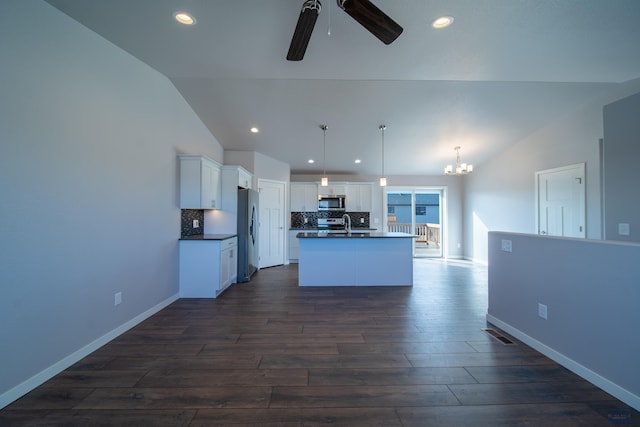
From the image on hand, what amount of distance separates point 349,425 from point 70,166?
2867 millimetres

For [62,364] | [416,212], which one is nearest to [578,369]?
[62,364]

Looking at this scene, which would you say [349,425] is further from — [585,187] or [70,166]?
[585,187]

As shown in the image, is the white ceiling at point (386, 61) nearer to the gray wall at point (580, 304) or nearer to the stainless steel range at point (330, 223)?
the gray wall at point (580, 304)

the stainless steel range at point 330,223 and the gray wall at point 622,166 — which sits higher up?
the gray wall at point 622,166

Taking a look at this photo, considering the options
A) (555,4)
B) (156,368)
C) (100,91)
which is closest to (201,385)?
(156,368)

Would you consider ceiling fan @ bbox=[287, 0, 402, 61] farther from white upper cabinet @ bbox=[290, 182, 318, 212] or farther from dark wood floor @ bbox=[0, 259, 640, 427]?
white upper cabinet @ bbox=[290, 182, 318, 212]

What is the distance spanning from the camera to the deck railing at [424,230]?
7.78 metres

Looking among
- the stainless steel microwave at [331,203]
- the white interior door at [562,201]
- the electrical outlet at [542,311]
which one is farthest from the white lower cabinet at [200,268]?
the white interior door at [562,201]

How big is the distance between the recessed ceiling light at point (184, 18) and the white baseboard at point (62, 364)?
2958 mm

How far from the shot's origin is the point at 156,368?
2039 millimetres

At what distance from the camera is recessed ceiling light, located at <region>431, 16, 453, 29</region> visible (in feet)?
6.74

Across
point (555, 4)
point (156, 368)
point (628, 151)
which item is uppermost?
point (555, 4)

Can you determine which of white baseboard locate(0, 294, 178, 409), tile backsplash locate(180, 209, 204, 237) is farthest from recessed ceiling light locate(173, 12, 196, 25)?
white baseboard locate(0, 294, 178, 409)

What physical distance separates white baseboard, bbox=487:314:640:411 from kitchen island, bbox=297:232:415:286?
183 centimetres
